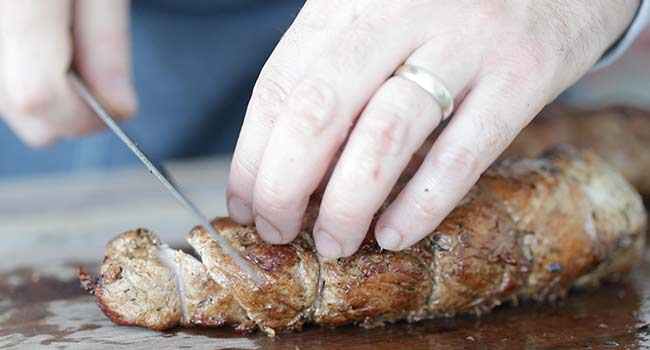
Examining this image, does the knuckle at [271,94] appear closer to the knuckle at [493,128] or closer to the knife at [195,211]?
the knife at [195,211]

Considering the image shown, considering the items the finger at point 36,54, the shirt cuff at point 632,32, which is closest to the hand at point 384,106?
the shirt cuff at point 632,32

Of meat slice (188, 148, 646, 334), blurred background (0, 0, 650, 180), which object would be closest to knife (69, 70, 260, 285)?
meat slice (188, 148, 646, 334)

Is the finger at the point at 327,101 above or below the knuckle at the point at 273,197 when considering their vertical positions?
above

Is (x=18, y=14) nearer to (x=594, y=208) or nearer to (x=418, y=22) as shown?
(x=418, y=22)

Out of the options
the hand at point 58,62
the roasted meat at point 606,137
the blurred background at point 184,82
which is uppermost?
the blurred background at point 184,82

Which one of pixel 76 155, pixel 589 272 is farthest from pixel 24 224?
pixel 589 272

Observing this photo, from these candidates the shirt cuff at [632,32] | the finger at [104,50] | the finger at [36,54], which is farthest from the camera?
the finger at [104,50]

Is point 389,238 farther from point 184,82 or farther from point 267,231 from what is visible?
point 184,82
